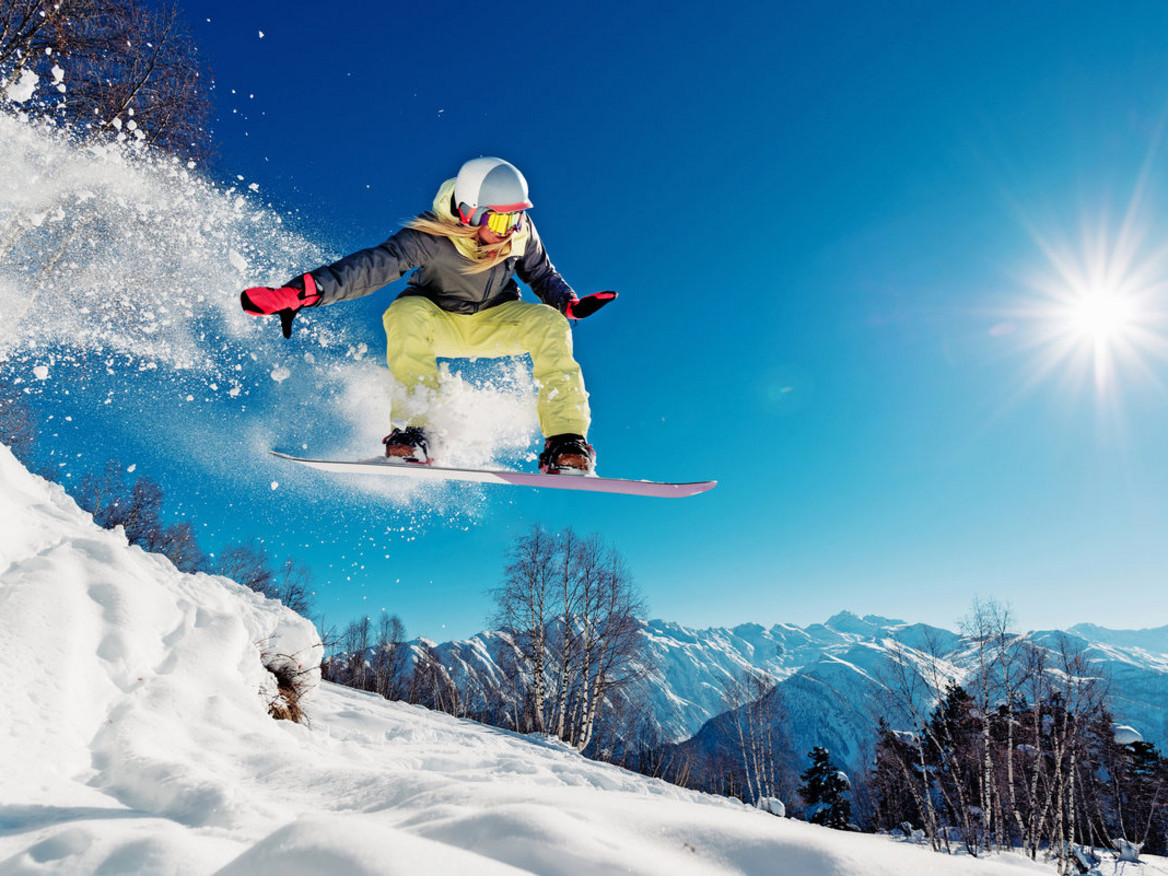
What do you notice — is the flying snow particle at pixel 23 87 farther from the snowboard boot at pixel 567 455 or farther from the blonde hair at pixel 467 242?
the snowboard boot at pixel 567 455

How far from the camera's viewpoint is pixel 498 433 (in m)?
4.01

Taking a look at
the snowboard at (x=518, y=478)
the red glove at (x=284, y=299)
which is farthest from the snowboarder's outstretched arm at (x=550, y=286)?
the red glove at (x=284, y=299)

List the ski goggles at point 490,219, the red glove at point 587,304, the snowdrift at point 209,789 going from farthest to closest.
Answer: the red glove at point 587,304, the ski goggles at point 490,219, the snowdrift at point 209,789

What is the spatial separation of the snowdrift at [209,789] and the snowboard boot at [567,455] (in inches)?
61.9

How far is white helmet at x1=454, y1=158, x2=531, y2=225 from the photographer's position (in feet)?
9.80

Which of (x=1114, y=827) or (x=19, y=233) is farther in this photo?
(x=1114, y=827)

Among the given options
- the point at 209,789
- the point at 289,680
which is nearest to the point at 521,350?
the point at 209,789

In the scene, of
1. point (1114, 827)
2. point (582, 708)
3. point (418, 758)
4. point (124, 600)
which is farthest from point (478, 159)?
point (1114, 827)

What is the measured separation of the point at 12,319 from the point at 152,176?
9.75 ft

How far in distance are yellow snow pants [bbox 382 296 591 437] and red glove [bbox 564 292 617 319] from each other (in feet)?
0.66

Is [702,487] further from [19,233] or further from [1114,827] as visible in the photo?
[1114,827]

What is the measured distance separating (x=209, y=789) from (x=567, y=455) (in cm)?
203

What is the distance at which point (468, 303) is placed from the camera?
11.2 ft

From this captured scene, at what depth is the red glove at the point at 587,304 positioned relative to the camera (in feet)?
11.3
